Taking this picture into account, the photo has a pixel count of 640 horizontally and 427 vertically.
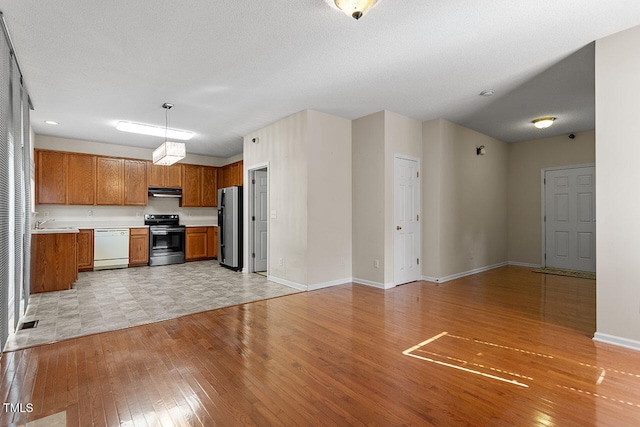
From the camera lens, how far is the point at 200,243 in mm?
7727

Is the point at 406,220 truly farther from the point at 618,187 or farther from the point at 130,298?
the point at 130,298

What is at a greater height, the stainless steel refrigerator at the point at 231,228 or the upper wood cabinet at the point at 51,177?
the upper wood cabinet at the point at 51,177

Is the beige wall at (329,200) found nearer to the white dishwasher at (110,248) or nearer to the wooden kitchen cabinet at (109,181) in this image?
the white dishwasher at (110,248)

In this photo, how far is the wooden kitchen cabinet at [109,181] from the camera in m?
6.69

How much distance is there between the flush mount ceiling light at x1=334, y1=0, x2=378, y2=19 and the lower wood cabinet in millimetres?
6520

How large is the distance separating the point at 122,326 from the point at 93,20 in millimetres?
2793

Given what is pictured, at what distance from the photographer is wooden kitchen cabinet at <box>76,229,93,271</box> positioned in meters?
6.22

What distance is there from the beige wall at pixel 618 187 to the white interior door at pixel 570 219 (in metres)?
4.04

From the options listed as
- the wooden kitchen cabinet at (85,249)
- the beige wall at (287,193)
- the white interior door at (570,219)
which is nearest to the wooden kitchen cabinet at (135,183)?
the wooden kitchen cabinet at (85,249)

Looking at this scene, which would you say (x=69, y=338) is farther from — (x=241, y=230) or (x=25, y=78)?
(x=241, y=230)

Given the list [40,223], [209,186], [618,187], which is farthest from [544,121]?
[40,223]

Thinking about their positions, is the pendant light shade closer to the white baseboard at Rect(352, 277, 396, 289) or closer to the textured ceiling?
the textured ceiling

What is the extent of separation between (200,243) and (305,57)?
588 centimetres

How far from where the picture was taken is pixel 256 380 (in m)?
2.14
